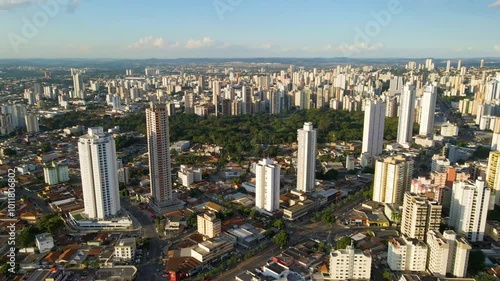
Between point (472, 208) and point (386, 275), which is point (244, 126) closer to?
point (472, 208)

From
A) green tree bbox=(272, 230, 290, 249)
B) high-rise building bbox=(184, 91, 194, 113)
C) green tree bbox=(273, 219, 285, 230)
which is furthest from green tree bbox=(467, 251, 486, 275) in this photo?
high-rise building bbox=(184, 91, 194, 113)

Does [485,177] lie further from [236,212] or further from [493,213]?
[236,212]

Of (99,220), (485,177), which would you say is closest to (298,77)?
(485,177)

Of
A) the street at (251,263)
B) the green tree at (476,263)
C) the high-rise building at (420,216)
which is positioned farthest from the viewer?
the high-rise building at (420,216)

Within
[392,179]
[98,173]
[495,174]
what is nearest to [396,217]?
[392,179]

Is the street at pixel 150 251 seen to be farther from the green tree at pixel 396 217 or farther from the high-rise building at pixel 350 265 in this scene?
the green tree at pixel 396 217

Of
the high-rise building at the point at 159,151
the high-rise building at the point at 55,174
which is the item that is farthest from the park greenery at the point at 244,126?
the high-rise building at the point at 159,151
